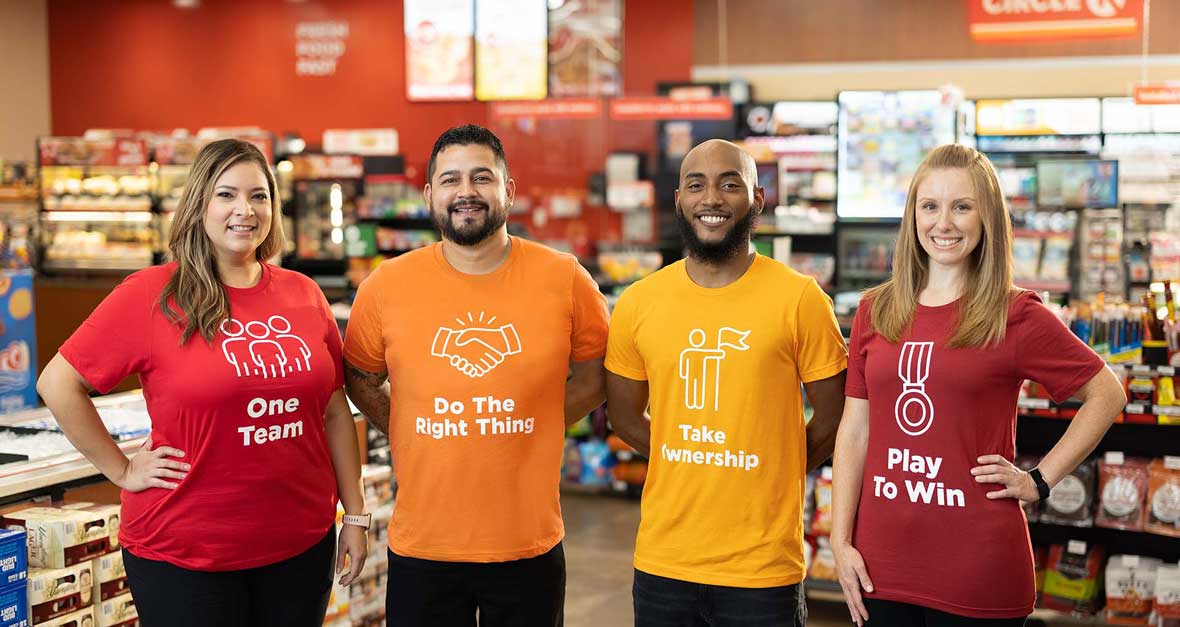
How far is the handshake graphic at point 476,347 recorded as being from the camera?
2600 mm

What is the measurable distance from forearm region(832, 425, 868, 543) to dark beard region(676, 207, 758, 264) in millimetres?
443

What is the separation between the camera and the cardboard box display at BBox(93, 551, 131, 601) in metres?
3.24

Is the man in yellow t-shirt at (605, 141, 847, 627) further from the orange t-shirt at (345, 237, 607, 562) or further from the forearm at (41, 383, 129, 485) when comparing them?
the forearm at (41, 383, 129, 485)

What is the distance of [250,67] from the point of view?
14.5 meters

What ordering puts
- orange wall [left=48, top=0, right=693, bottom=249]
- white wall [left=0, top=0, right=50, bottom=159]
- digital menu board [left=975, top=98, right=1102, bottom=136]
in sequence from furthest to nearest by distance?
1. white wall [left=0, top=0, right=50, bottom=159]
2. orange wall [left=48, top=0, right=693, bottom=249]
3. digital menu board [left=975, top=98, right=1102, bottom=136]

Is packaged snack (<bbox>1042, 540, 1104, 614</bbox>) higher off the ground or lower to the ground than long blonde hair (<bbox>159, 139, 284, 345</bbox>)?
lower

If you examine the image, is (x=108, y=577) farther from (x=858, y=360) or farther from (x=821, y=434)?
(x=858, y=360)

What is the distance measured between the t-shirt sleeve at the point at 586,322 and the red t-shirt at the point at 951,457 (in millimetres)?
698

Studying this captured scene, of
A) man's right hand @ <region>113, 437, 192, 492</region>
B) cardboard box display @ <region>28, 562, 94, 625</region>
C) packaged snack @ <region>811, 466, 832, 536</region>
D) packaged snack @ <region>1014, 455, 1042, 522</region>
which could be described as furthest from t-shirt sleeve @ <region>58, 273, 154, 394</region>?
packaged snack @ <region>1014, 455, 1042, 522</region>

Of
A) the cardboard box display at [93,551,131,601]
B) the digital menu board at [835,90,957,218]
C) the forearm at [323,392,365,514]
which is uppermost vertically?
the digital menu board at [835,90,957,218]

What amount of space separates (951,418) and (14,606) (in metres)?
2.31

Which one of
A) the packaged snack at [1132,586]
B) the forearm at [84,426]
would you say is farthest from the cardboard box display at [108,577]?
the packaged snack at [1132,586]

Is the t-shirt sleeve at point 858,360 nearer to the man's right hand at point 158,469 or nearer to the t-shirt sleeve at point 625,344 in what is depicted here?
the t-shirt sleeve at point 625,344

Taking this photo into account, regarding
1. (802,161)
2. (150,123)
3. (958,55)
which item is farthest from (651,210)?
(150,123)
